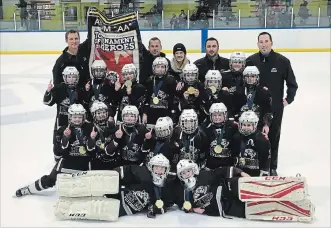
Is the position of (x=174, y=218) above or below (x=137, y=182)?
below

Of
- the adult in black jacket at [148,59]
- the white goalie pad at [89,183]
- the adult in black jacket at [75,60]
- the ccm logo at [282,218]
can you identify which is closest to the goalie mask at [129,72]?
the adult in black jacket at [148,59]

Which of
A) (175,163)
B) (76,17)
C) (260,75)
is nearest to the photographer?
(175,163)

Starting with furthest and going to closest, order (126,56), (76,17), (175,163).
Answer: (76,17), (126,56), (175,163)

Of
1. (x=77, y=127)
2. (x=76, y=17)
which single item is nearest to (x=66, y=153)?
(x=77, y=127)

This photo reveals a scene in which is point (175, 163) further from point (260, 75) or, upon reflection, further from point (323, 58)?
point (323, 58)

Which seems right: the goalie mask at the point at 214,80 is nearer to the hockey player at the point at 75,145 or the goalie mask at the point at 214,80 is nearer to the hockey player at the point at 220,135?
the hockey player at the point at 220,135

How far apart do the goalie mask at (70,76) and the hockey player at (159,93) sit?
0.62 metres

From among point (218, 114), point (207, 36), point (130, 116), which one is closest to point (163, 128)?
point (130, 116)

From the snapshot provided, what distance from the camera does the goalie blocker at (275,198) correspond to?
353 cm

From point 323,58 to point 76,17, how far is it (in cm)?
580

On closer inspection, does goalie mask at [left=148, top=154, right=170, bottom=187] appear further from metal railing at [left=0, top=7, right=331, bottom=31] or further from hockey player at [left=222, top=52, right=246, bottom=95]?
metal railing at [left=0, top=7, right=331, bottom=31]

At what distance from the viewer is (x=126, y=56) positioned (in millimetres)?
4664

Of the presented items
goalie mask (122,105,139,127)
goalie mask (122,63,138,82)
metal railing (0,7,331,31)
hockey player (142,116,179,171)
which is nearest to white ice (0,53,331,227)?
hockey player (142,116,179,171)

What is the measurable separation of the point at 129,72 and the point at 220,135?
98cm
